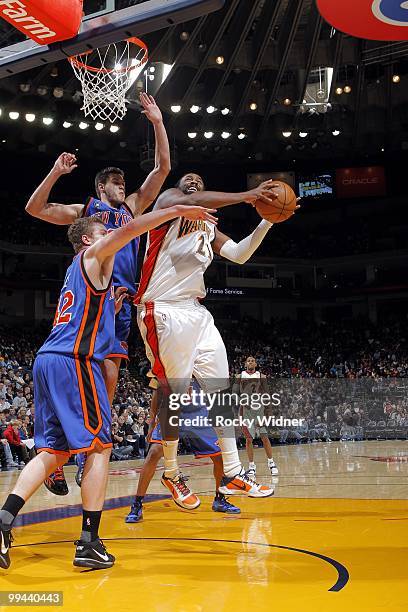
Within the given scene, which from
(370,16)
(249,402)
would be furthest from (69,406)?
(249,402)

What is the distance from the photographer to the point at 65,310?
14.2 ft

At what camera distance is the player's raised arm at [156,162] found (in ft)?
18.5

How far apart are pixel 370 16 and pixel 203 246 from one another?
6.88 ft

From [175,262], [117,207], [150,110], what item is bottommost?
[175,262]

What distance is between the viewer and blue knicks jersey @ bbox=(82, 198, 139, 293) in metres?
5.78

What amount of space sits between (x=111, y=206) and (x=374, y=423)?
60.1 feet

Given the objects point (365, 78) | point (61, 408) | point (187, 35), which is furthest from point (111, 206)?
point (365, 78)

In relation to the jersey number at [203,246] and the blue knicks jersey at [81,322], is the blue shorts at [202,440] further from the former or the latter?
the blue knicks jersey at [81,322]

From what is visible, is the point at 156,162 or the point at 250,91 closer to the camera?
the point at 156,162

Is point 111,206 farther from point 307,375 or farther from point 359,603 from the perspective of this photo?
point 307,375

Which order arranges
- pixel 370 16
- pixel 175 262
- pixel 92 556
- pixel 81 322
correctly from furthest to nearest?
pixel 175 262, pixel 370 16, pixel 81 322, pixel 92 556

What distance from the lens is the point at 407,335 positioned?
31.7 meters

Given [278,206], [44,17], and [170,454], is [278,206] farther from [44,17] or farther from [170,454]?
[44,17]

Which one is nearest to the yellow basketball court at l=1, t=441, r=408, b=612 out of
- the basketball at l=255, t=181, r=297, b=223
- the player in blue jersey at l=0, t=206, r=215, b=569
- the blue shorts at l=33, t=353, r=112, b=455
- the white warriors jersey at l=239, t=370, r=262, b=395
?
the player in blue jersey at l=0, t=206, r=215, b=569
